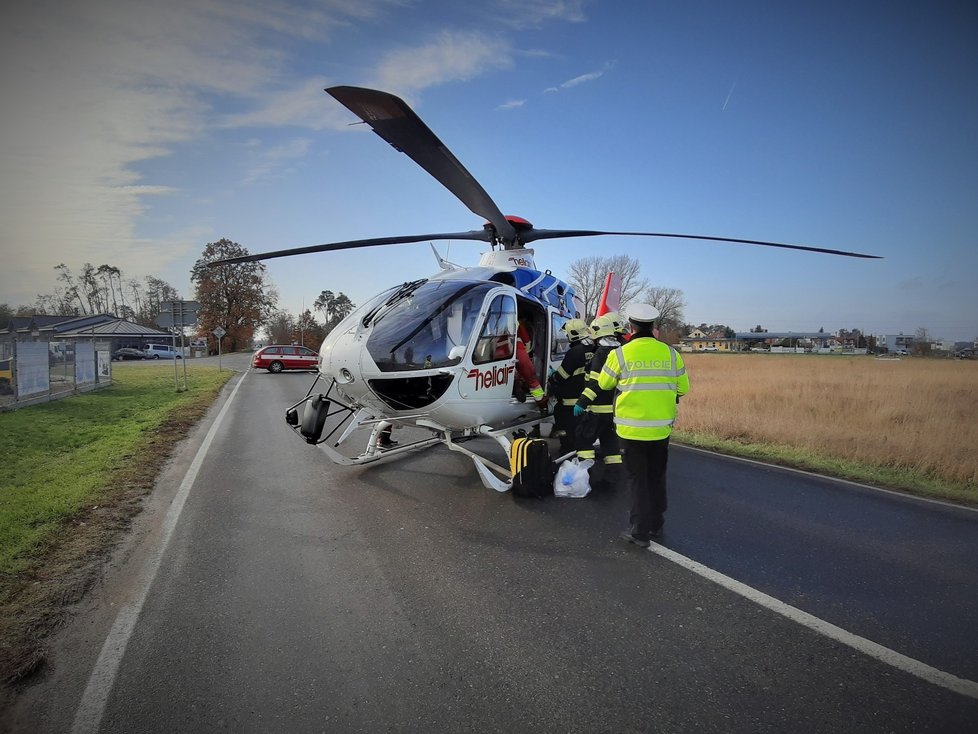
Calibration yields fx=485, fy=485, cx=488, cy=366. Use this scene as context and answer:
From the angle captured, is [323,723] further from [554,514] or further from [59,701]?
[554,514]

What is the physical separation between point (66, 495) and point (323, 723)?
16.0 feet

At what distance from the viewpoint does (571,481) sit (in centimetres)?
543

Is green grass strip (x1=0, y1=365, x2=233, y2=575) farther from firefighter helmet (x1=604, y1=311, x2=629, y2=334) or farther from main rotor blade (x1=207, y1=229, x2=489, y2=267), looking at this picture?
firefighter helmet (x1=604, y1=311, x2=629, y2=334)

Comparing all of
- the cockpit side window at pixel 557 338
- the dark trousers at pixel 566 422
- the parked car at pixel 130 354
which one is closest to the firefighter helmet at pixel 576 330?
the cockpit side window at pixel 557 338

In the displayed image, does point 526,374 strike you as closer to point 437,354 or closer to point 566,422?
point 566,422

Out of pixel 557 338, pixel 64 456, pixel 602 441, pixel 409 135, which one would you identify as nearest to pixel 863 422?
pixel 557 338

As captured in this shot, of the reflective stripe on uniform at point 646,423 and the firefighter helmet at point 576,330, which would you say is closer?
the reflective stripe on uniform at point 646,423

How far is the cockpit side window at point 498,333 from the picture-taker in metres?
5.57

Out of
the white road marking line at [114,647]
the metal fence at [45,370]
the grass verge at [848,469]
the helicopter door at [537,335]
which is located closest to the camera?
the white road marking line at [114,647]

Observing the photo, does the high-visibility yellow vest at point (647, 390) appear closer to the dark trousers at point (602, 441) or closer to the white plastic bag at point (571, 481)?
the white plastic bag at point (571, 481)

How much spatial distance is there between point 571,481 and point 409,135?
3.83 metres

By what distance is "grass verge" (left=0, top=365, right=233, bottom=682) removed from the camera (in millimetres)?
3098

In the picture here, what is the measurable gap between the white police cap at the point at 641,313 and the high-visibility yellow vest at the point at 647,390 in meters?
0.18

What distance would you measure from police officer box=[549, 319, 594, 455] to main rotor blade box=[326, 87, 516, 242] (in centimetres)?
206
